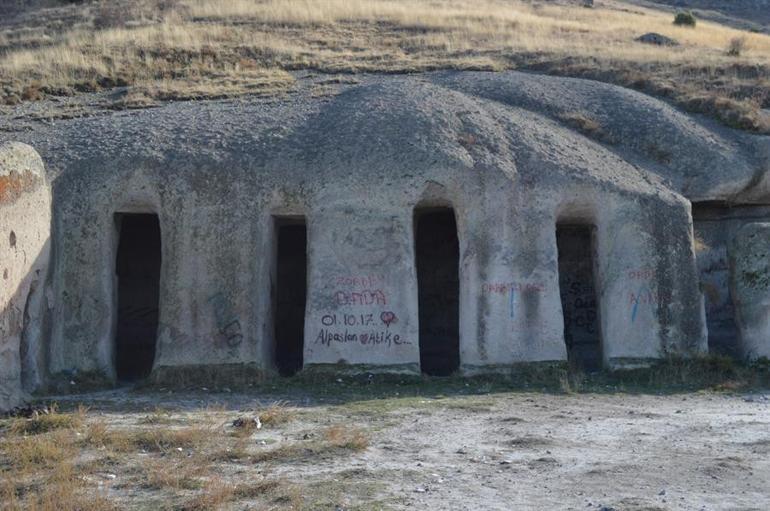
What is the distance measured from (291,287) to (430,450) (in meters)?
9.71

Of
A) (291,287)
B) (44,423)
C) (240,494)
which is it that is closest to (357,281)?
(291,287)

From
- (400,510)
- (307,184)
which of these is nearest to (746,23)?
(307,184)

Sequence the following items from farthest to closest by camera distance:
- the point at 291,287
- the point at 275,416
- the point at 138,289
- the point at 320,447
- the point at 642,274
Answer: the point at 291,287 → the point at 138,289 → the point at 642,274 → the point at 275,416 → the point at 320,447

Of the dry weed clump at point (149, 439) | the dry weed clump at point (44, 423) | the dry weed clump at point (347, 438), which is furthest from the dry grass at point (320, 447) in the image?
the dry weed clump at point (44, 423)

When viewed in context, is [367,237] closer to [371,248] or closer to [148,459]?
[371,248]

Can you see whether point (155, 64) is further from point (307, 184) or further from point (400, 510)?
point (400, 510)

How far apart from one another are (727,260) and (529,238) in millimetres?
3785

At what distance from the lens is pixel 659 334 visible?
19109 millimetres

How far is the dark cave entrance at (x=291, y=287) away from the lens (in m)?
22.7

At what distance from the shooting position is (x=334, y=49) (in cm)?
2995

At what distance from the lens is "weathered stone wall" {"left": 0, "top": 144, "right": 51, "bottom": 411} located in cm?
1702

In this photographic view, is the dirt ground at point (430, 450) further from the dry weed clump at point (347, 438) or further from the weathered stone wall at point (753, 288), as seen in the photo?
the weathered stone wall at point (753, 288)

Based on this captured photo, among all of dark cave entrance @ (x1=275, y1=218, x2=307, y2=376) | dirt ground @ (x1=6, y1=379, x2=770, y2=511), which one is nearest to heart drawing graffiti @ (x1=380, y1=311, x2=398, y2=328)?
dirt ground @ (x1=6, y1=379, x2=770, y2=511)

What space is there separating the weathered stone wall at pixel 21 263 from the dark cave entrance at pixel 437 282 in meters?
7.01
